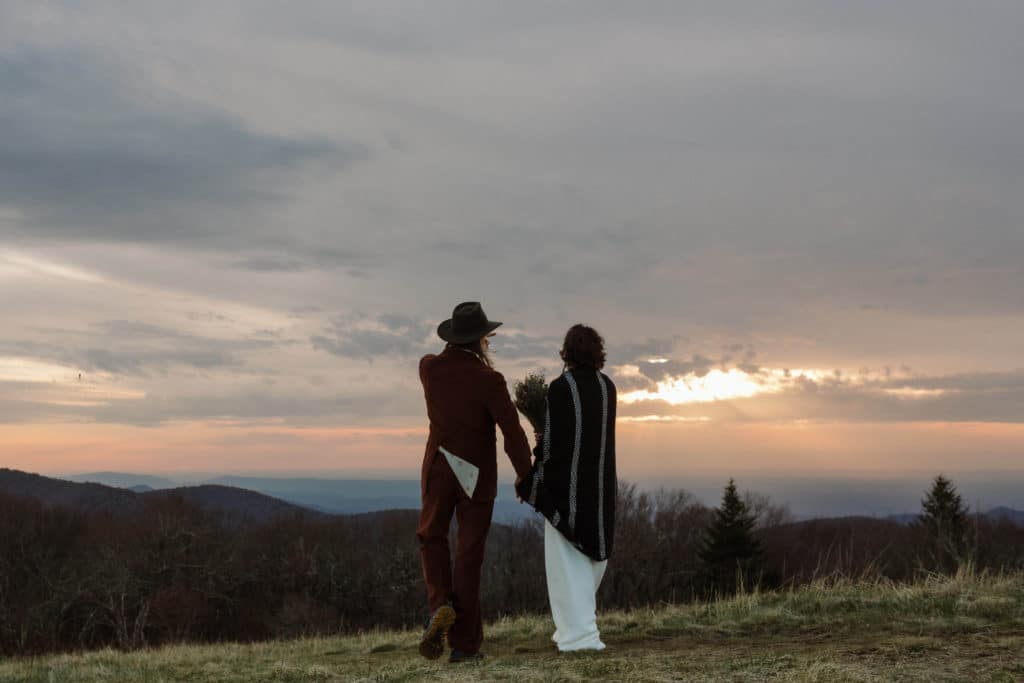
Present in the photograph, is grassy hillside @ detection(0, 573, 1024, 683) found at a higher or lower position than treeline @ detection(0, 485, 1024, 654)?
higher

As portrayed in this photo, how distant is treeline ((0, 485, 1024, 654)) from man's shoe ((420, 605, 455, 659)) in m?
55.1

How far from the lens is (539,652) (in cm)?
740

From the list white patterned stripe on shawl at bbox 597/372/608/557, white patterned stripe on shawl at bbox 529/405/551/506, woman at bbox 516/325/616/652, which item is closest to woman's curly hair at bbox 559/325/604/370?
woman at bbox 516/325/616/652

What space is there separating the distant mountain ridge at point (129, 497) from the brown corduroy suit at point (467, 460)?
275 ft

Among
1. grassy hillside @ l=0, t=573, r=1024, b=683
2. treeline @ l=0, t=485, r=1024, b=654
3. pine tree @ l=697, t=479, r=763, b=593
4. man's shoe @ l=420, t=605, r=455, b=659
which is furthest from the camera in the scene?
treeline @ l=0, t=485, r=1024, b=654

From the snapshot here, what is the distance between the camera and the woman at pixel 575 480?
23.7ft

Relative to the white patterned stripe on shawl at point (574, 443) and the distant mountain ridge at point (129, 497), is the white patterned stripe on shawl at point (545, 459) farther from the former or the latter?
the distant mountain ridge at point (129, 497)

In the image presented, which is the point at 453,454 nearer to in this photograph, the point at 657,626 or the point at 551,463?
the point at 551,463

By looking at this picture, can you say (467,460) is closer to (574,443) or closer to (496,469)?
(496,469)

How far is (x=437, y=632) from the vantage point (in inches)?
270

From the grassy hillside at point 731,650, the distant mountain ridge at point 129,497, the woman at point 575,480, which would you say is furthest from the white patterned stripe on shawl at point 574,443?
the distant mountain ridge at point 129,497

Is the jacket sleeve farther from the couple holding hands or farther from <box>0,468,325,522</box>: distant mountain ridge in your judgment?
<box>0,468,325,522</box>: distant mountain ridge

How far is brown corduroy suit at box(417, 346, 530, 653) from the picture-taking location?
712 cm

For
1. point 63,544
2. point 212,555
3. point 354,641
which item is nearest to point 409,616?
point 212,555
